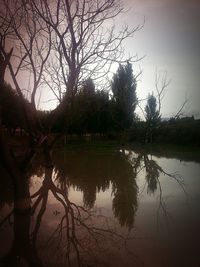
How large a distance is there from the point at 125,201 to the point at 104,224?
231 centimetres

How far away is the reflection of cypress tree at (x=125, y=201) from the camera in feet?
25.0

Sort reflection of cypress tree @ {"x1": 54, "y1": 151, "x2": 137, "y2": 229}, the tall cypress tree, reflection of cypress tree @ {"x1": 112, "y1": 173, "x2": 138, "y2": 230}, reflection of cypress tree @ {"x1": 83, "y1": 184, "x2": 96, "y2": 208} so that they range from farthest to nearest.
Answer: the tall cypress tree
reflection of cypress tree @ {"x1": 83, "y1": 184, "x2": 96, "y2": 208}
reflection of cypress tree @ {"x1": 54, "y1": 151, "x2": 137, "y2": 229}
reflection of cypress tree @ {"x1": 112, "y1": 173, "x2": 138, "y2": 230}

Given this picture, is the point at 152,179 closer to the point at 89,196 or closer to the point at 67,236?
the point at 89,196

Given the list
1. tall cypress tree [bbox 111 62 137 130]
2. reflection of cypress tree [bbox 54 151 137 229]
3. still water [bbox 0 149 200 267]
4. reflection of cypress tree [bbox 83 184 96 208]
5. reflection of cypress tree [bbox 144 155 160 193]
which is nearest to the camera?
still water [bbox 0 149 200 267]

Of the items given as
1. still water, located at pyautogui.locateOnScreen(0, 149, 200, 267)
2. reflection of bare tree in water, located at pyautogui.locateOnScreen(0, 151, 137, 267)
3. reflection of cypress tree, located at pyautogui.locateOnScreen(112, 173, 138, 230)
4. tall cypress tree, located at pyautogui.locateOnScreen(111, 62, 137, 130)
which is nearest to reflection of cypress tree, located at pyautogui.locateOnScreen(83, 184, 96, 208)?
still water, located at pyautogui.locateOnScreen(0, 149, 200, 267)

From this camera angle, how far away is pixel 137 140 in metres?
42.9

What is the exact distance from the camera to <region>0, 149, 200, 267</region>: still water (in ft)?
17.4

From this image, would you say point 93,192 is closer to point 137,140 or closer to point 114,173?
point 114,173

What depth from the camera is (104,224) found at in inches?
283

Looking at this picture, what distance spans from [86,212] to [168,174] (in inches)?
280

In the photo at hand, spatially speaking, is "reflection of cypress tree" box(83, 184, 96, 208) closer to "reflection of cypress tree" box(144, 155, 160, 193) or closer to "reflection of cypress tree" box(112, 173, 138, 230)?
"reflection of cypress tree" box(112, 173, 138, 230)

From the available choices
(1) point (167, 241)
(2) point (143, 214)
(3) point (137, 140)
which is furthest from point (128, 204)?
(3) point (137, 140)

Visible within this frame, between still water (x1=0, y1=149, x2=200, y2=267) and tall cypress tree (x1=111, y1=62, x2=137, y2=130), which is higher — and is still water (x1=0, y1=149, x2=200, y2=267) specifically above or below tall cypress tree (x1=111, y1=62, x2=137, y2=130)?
below

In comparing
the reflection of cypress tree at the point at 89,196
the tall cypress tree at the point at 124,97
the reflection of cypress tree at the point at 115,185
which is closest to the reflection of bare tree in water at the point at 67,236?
the reflection of cypress tree at the point at 89,196
